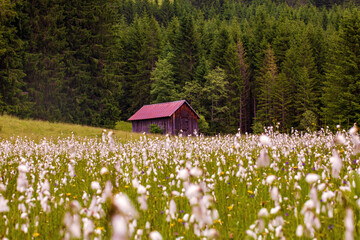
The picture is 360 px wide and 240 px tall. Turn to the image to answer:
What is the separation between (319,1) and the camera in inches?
5728

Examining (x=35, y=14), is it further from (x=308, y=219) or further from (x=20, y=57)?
(x=308, y=219)

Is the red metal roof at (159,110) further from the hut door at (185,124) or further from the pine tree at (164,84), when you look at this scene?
the pine tree at (164,84)

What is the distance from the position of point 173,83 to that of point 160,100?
3843 millimetres

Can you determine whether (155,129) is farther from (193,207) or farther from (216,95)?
(193,207)

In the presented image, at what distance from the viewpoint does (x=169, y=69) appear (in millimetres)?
59094

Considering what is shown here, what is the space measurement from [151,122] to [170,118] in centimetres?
381

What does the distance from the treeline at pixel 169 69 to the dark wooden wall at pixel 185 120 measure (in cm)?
956

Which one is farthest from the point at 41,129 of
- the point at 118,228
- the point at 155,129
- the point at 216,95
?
the point at 216,95

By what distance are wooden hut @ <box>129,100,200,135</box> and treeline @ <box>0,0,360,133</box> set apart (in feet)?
14.5

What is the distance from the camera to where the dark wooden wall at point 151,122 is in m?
41.6

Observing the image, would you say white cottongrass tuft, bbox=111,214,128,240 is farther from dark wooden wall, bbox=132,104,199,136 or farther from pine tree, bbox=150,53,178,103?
pine tree, bbox=150,53,178,103

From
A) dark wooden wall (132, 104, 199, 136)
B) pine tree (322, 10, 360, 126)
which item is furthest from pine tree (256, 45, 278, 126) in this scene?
dark wooden wall (132, 104, 199, 136)

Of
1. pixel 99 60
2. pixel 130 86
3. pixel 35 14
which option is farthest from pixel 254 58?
pixel 35 14

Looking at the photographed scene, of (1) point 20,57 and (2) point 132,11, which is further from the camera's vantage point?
(2) point 132,11
